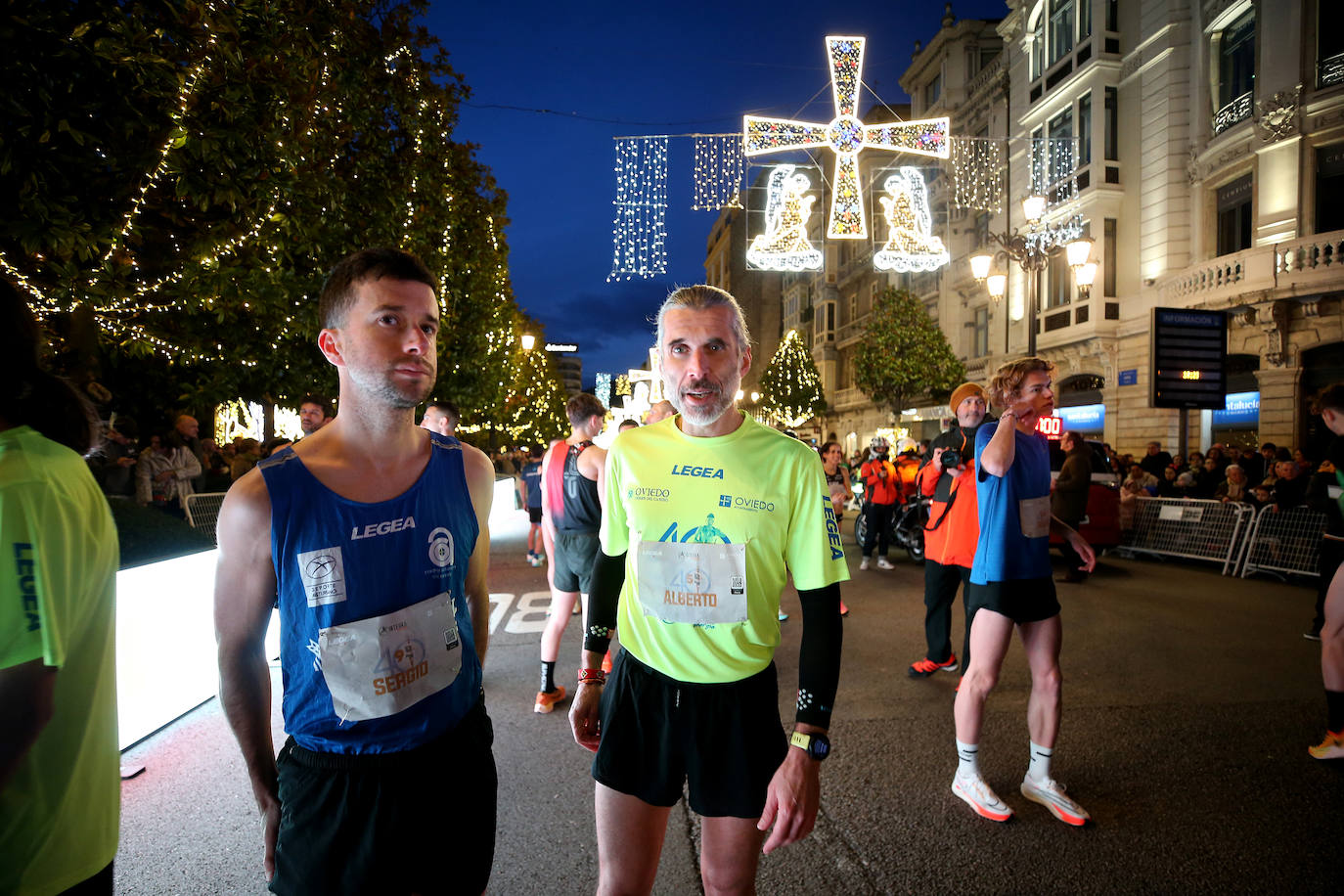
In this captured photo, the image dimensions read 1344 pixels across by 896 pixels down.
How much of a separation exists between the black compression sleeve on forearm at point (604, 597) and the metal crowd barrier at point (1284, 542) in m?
10.4

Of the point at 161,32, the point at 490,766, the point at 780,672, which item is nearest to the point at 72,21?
the point at 161,32

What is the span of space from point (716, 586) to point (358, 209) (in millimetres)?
12136

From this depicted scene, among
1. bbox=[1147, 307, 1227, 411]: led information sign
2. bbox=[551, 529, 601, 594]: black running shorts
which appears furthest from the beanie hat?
bbox=[1147, 307, 1227, 411]: led information sign

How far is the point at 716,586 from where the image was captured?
1985mm

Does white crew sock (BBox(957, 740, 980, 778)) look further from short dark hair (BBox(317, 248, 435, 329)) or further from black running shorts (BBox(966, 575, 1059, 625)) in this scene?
short dark hair (BBox(317, 248, 435, 329))

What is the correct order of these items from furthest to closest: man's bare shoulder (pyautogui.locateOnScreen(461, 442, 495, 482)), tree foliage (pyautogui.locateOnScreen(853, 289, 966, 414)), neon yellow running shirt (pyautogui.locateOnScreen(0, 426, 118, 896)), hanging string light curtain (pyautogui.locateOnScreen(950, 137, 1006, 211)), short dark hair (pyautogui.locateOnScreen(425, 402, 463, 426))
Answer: tree foliage (pyautogui.locateOnScreen(853, 289, 966, 414)) → hanging string light curtain (pyautogui.locateOnScreen(950, 137, 1006, 211)) → short dark hair (pyautogui.locateOnScreen(425, 402, 463, 426)) → man's bare shoulder (pyautogui.locateOnScreen(461, 442, 495, 482)) → neon yellow running shirt (pyautogui.locateOnScreen(0, 426, 118, 896))

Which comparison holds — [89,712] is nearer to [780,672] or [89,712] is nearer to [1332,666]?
[780,672]

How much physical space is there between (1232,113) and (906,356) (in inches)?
462

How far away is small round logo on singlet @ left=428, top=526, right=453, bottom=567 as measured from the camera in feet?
5.68

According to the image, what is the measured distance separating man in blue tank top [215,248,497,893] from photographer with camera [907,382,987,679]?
3.90 metres

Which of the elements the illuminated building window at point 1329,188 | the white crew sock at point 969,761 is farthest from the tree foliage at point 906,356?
the white crew sock at point 969,761

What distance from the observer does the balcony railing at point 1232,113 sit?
15922 millimetres

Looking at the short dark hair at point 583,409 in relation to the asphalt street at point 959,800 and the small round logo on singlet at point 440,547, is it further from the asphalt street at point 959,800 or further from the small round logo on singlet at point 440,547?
the small round logo on singlet at point 440,547

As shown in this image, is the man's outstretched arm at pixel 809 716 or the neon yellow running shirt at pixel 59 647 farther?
the man's outstretched arm at pixel 809 716
